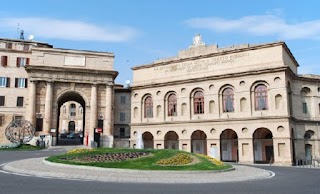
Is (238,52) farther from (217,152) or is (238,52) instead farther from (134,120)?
(134,120)

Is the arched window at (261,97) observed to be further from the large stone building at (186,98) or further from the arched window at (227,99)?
the arched window at (227,99)

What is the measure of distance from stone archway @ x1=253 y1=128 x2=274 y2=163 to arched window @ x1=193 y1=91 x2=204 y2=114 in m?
8.55

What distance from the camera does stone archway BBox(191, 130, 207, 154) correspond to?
161ft

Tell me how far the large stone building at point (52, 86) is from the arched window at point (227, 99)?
18872 millimetres

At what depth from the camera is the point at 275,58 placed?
42.6 meters

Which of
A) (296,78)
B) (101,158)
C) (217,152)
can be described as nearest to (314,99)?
(296,78)

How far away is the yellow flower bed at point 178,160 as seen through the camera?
21319mm

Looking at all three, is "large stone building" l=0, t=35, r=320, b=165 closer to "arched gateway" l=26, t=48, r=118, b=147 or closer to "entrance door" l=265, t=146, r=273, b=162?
"arched gateway" l=26, t=48, r=118, b=147

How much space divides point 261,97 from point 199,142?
1211 centimetres

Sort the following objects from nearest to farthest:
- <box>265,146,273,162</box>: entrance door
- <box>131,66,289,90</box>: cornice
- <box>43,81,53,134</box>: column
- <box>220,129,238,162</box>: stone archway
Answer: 1. <box>131,66,289,90</box>: cornice
2. <box>265,146,273,162</box>: entrance door
3. <box>220,129,238,162</box>: stone archway
4. <box>43,81,53,134</box>: column

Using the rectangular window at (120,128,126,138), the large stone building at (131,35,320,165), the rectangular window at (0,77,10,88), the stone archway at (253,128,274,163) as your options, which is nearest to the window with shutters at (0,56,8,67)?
the rectangular window at (0,77,10,88)

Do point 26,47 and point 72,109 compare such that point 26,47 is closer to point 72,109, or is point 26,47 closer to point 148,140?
point 148,140

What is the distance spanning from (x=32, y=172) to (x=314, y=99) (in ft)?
135

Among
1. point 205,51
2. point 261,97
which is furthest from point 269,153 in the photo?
point 205,51
